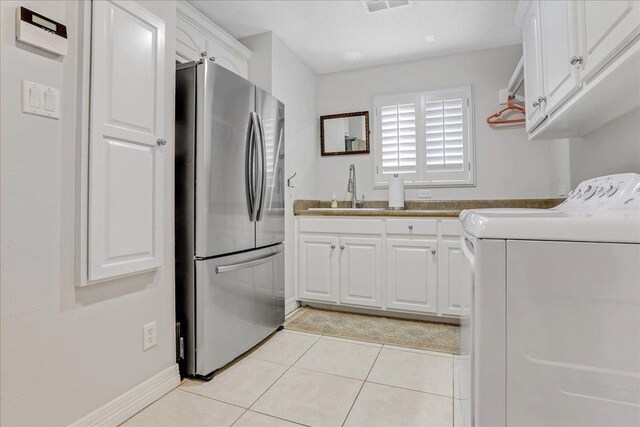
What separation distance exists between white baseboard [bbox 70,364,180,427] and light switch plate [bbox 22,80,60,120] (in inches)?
48.3

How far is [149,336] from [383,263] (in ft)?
6.10

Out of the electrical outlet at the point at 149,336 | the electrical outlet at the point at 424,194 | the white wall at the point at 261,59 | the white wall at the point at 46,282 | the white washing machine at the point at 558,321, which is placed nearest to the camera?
the white washing machine at the point at 558,321

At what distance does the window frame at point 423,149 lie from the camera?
3.16 meters

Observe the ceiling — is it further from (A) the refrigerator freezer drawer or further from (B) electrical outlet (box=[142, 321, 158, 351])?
(B) electrical outlet (box=[142, 321, 158, 351])

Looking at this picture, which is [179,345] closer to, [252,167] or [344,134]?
[252,167]

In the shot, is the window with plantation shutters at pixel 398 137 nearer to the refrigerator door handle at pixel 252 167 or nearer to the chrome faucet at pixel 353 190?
the chrome faucet at pixel 353 190

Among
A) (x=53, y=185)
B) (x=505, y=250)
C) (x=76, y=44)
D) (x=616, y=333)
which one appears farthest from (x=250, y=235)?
(x=616, y=333)

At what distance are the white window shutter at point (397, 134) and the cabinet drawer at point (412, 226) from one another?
837 millimetres

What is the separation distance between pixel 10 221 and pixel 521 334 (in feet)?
5.28

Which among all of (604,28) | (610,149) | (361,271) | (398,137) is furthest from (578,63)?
(398,137)

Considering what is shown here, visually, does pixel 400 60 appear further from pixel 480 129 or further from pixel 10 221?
pixel 10 221

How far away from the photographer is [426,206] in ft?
10.7

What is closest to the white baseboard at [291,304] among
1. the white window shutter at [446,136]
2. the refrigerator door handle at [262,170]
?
the refrigerator door handle at [262,170]

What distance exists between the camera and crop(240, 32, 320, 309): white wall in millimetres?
2850
